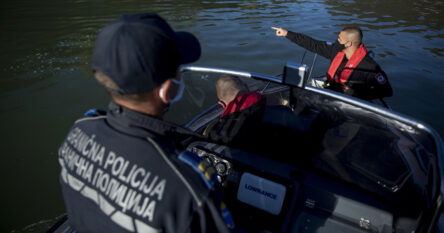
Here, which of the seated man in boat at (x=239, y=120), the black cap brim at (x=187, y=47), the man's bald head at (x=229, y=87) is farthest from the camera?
the man's bald head at (x=229, y=87)

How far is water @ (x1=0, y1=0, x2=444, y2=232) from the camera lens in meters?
4.15

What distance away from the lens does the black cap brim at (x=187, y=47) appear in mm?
1348

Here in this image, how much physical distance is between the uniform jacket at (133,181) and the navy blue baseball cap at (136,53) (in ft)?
0.54

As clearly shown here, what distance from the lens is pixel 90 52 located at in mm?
8125

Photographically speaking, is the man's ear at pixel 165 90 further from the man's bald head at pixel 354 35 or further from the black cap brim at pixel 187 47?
the man's bald head at pixel 354 35

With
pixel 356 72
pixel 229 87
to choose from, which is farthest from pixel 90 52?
pixel 356 72

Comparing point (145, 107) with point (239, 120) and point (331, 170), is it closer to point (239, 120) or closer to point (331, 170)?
point (239, 120)

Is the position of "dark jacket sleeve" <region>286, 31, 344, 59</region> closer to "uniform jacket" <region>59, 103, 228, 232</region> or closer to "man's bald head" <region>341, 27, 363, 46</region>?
"man's bald head" <region>341, 27, 363, 46</region>

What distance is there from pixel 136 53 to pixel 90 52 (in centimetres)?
812

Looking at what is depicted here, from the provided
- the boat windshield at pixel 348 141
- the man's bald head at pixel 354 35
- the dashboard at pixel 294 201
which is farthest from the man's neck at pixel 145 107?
the man's bald head at pixel 354 35

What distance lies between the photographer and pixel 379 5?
1499cm

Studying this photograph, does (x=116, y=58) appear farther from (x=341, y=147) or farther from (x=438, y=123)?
(x=438, y=123)

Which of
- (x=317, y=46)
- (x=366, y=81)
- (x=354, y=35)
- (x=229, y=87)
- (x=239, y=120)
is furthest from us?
(x=317, y=46)

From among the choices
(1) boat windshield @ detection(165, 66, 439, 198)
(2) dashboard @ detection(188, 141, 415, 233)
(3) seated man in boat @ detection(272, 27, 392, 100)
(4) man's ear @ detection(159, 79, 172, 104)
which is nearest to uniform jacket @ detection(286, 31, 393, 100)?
(3) seated man in boat @ detection(272, 27, 392, 100)
